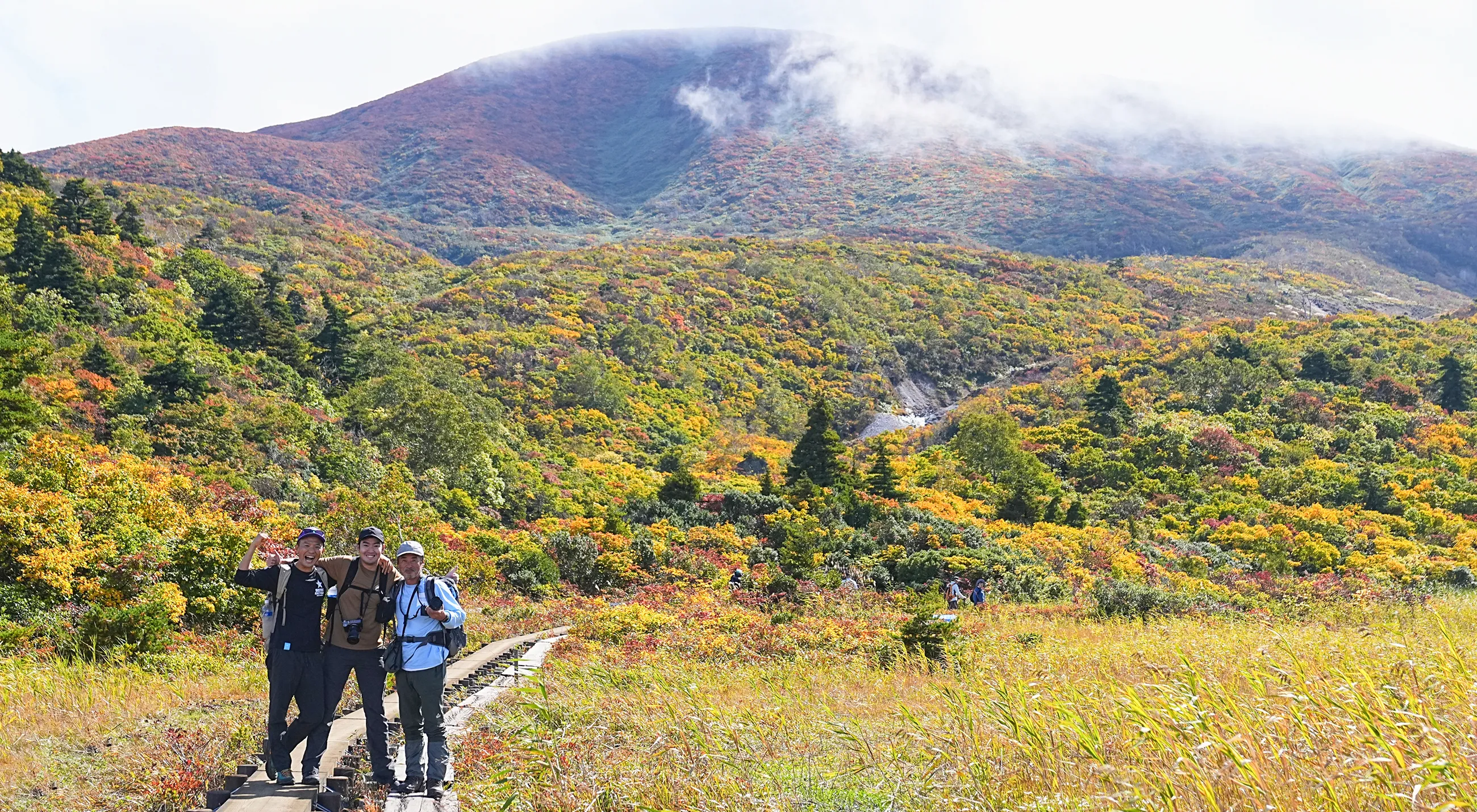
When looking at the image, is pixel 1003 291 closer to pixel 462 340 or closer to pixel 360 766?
pixel 462 340

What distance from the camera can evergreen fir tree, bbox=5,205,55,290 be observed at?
89.8ft

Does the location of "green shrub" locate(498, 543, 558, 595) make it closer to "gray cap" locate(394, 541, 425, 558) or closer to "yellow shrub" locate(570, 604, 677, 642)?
"yellow shrub" locate(570, 604, 677, 642)

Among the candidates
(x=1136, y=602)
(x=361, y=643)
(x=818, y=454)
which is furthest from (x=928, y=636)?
(x=818, y=454)

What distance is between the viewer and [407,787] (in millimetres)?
5242

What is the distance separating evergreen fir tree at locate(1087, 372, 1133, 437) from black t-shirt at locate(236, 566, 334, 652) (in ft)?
113

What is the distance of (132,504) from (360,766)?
31.5 feet

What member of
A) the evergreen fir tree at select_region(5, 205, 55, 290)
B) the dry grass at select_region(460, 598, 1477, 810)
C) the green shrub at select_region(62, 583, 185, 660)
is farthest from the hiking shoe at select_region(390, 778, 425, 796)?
the evergreen fir tree at select_region(5, 205, 55, 290)

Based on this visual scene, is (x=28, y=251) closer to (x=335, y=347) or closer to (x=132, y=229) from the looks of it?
(x=132, y=229)

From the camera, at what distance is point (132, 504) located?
12.8 m

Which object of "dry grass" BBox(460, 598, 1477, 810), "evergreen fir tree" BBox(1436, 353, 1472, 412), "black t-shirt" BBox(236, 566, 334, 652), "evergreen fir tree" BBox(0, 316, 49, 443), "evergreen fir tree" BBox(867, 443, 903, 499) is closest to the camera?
"dry grass" BBox(460, 598, 1477, 810)

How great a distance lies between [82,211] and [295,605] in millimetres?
37856

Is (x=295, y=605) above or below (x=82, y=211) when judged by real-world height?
below

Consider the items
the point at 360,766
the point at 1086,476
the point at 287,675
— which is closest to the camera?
the point at 287,675

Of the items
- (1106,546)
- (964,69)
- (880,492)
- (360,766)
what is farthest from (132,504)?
(964,69)
